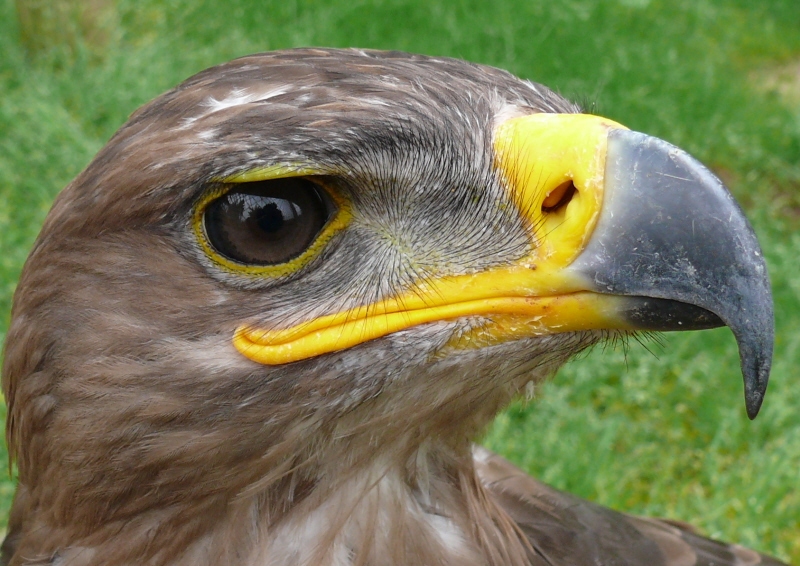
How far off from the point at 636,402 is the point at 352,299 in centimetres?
337

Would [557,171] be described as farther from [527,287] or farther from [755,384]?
[755,384]

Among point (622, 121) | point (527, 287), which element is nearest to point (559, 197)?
point (527, 287)

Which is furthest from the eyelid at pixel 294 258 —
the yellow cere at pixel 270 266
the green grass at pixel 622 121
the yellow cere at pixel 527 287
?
the green grass at pixel 622 121

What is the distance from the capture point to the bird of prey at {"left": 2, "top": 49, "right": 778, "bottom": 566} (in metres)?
1.80

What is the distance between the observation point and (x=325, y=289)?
1.93 meters

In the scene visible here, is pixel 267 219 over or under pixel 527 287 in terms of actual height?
over

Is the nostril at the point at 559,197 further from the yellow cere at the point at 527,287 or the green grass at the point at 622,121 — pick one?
the green grass at the point at 622,121

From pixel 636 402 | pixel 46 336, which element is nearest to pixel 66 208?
pixel 46 336

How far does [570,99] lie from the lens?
91.9 inches

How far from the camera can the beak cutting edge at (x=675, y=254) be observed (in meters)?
1.76

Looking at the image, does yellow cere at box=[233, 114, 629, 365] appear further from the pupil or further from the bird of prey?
the pupil

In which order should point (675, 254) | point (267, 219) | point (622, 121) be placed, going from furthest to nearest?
point (622, 121) → point (267, 219) → point (675, 254)

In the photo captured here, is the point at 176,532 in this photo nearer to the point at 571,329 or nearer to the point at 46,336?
the point at 46,336

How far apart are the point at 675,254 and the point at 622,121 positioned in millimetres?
5509
